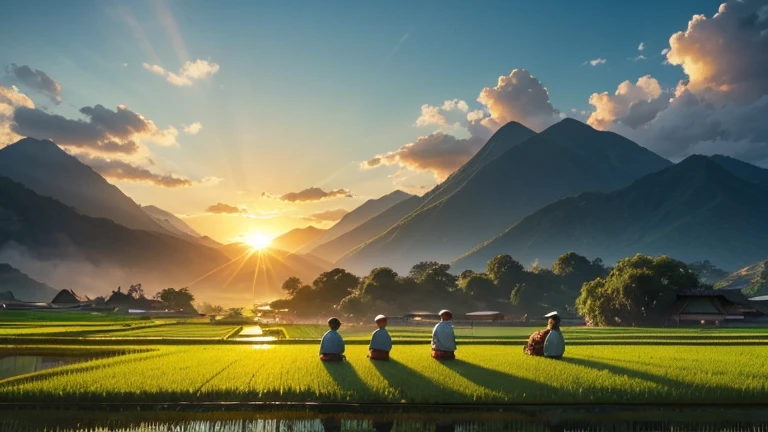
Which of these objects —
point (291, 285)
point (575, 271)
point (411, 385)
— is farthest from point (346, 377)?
point (575, 271)

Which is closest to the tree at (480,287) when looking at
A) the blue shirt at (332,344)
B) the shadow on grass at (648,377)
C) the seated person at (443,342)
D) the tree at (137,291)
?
the tree at (137,291)

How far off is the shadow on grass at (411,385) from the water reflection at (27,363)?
16.3m

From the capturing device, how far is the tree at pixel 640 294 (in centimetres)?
7450

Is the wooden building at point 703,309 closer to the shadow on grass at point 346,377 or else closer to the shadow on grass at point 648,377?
the shadow on grass at point 648,377

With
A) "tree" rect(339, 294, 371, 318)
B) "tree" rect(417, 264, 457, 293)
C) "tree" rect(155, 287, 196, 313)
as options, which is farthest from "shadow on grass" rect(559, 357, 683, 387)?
"tree" rect(155, 287, 196, 313)

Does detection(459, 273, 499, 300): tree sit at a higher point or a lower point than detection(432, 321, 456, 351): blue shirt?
higher

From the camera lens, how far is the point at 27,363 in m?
27.6

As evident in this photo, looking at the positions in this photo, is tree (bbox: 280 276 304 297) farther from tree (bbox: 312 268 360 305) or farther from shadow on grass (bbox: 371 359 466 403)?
shadow on grass (bbox: 371 359 466 403)

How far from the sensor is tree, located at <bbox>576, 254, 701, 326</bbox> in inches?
2933

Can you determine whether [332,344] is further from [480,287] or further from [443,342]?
[480,287]

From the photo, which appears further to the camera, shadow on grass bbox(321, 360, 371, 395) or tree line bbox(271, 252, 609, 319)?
tree line bbox(271, 252, 609, 319)

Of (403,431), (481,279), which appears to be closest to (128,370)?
(403,431)

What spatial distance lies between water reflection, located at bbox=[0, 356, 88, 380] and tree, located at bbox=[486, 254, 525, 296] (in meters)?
108

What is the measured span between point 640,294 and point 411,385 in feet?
220
